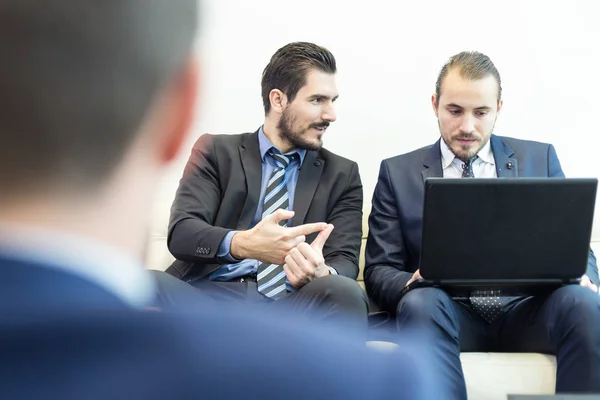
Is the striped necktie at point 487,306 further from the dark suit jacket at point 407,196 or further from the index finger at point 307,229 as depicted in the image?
the index finger at point 307,229

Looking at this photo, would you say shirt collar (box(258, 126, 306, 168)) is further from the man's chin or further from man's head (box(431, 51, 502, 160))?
man's head (box(431, 51, 502, 160))

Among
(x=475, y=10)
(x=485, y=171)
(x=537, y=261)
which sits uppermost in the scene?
(x=475, y=10)

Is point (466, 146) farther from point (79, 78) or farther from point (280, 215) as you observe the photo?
point (79, 78)

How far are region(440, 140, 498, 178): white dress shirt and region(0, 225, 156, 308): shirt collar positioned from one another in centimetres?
209

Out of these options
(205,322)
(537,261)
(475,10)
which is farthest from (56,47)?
(475,10)

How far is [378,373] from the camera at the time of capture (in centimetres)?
38

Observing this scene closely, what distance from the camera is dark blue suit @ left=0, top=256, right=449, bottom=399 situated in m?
0.32

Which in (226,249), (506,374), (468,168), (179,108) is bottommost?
(506,374)

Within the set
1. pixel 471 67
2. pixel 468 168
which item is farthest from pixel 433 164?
pixel 471 67

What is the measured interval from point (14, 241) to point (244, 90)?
8.13 feet

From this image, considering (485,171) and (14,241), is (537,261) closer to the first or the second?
(485,171)

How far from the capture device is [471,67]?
2.37 m

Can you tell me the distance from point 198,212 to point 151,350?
6.26 ft

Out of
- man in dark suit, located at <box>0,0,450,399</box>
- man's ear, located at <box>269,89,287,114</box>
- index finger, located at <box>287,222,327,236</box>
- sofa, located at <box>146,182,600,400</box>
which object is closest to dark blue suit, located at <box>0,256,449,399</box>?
man in dark suit, located at <box>0,0,450,399</box>
